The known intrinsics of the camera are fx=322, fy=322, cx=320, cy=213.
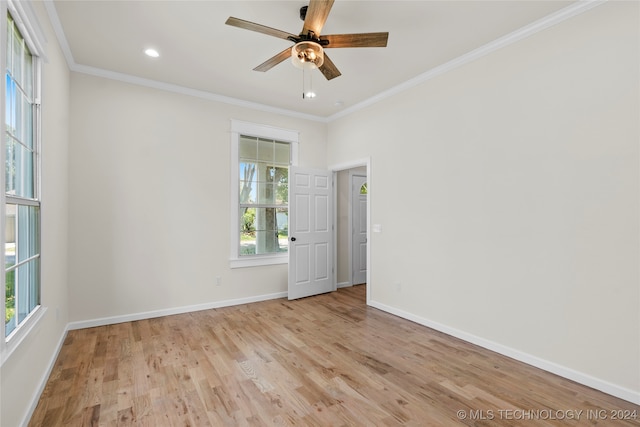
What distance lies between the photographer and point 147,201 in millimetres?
4004

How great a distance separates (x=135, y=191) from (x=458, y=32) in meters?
3.91

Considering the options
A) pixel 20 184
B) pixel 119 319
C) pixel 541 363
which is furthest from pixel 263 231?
pixel 541 363

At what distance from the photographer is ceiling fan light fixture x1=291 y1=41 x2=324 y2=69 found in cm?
239

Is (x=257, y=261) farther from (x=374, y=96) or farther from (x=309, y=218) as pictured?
(x=374, y=96)

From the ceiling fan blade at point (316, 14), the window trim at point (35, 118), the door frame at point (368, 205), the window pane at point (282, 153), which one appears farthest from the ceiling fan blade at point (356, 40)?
the window pane at point (282, 153)

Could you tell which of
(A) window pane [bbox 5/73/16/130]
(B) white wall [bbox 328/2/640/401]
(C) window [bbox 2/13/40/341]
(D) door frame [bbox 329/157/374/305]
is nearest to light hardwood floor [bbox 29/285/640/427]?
(B) white wall [bbox 328/2/640/401]

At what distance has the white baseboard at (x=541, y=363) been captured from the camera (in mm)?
2305

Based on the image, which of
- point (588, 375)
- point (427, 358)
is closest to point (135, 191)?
point (427, 358)

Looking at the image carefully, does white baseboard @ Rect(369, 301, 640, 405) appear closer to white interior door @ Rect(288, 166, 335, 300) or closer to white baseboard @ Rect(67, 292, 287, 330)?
white interior door @ Rect(288, 166, 335, 300)

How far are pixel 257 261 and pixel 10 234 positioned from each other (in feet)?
10.2

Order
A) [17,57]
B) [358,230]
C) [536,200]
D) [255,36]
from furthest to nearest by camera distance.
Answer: [358,230], [255,36], [536,200], [17,57]

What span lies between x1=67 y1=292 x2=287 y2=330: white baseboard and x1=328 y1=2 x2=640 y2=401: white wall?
2.05 m

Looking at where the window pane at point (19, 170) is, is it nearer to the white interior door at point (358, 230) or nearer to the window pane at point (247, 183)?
the window pane at point (247, 183)

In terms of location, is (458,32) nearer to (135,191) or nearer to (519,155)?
(519,155)
